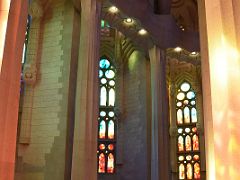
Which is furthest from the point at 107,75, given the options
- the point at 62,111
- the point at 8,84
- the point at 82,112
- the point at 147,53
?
the point at 8,84

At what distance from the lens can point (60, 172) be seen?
551 inches

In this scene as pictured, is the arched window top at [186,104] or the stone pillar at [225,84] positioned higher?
the arched window top at [186,104]

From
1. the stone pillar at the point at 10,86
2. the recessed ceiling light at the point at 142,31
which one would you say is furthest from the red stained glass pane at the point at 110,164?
the stone pillar at the point at 10,86

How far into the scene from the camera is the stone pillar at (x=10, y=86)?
6527 mm

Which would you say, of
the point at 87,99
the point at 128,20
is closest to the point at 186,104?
the point at 128,20

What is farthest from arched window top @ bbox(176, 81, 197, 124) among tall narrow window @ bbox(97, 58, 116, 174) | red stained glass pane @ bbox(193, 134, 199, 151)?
tall narrow window @ bbox(97, 58, 116, 174)

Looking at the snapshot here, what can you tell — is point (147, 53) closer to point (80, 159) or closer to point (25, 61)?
point (25, 61)

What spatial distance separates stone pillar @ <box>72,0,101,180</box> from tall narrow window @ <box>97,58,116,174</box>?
9.39m

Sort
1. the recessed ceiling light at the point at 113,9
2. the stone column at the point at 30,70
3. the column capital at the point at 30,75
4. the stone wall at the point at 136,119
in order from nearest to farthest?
the stone column at the point at 30,70, the column capital at the point at 30,75, the recessed ceiling light at the point at 113,9, the stone wall at the point at 136,119

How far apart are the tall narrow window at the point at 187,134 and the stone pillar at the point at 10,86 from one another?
19.6 m

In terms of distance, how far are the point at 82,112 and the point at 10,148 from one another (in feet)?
20.0

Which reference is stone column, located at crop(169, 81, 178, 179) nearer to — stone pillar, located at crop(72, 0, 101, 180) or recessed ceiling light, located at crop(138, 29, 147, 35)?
recessed ceiling light, located at crop(138, 29, 147, 35)

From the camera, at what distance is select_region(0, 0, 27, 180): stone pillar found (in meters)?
6.53

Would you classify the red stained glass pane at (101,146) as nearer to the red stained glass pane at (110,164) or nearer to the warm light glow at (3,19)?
the red stained glass pane at (110,164)
